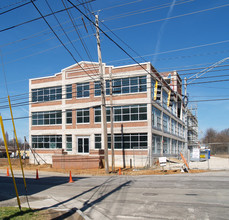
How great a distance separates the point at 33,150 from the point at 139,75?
59.7 ft

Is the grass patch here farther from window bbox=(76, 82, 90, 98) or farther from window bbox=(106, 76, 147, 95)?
window bbox=(76, 82, 90, 98)

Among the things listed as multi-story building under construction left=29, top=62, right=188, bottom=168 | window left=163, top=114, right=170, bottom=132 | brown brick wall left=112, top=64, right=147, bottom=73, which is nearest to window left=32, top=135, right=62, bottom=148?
multi-story building under construction left=29, top=62, right=188, bottom=168

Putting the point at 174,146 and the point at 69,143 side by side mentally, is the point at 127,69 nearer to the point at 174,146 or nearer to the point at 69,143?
the point at 69,143

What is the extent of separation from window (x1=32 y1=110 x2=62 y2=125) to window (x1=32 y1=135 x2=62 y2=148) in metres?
1.88

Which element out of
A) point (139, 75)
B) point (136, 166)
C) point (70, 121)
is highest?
point (139, 75)

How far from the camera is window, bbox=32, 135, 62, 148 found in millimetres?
35459

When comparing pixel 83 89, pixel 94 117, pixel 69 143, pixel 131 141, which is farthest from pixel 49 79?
pixel 131 141

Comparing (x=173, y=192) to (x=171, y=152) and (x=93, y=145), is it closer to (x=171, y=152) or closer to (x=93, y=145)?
(x=93, y=145)

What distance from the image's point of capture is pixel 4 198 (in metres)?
11.8

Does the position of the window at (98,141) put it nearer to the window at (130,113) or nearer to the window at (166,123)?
the window at (130,113)

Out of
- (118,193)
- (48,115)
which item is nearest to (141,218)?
(118,193)

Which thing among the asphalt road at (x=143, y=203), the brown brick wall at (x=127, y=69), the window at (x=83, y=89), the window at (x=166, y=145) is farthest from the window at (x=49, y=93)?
the asphalt road at (x=143, y=203)

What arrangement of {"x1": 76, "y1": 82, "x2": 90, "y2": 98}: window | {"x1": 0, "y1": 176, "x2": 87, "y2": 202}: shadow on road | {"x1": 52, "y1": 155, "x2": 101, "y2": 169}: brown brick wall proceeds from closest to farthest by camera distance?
{"x1": 0, "y1": 176, "x2": 87, "y2": 202}: shadow on road
{"x1": 52, "y1": 155, "x2": 101, "y2": 169}: brown brick wall
{"x1": 76, "y1": 82, "x2": 90, "y2": 98}: window

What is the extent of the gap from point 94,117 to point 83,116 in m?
1.67
